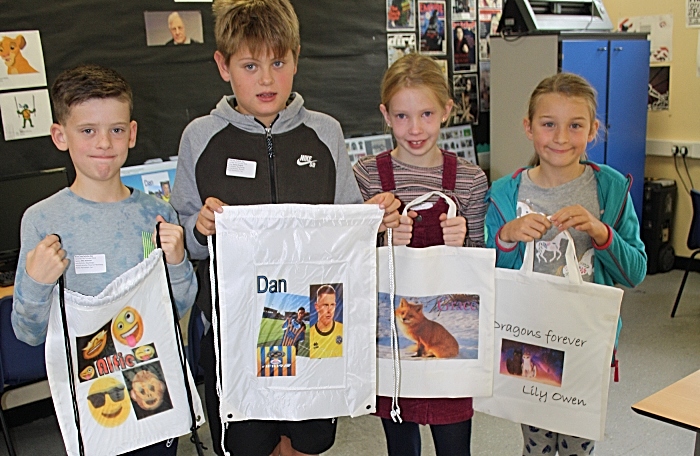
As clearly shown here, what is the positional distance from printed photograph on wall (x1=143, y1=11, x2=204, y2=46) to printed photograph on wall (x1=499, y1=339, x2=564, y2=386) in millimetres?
2519

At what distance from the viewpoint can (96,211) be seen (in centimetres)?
156

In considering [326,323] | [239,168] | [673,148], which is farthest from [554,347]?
[673,148]

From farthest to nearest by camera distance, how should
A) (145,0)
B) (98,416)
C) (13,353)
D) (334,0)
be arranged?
1. (334,0)
2. (145,0)
3. (13,353)
4. (98,416)

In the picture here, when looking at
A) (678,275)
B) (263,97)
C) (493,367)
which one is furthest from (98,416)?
(678,275)

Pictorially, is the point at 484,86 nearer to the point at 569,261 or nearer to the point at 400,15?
the point at 400,15

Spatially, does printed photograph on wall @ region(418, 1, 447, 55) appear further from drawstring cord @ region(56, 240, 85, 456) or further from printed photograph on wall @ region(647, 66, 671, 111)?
drawstring cord @ region(56, 240, 85, 456)

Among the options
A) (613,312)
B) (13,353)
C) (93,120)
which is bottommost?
(13,353)

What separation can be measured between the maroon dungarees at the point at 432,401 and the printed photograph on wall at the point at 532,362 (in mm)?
144

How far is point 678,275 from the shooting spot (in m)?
5.14

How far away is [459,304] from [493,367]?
0.67ft

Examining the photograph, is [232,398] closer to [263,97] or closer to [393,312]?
[393,312]

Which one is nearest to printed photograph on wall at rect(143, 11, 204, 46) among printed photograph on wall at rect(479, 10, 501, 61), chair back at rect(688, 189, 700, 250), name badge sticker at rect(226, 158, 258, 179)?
name badge sticker at rect(226, 158, 258, 179)

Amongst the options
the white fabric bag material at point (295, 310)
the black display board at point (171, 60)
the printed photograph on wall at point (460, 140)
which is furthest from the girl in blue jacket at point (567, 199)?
the printed photograph on wall at point (460, 140)

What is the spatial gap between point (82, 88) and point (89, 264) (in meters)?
0.40
